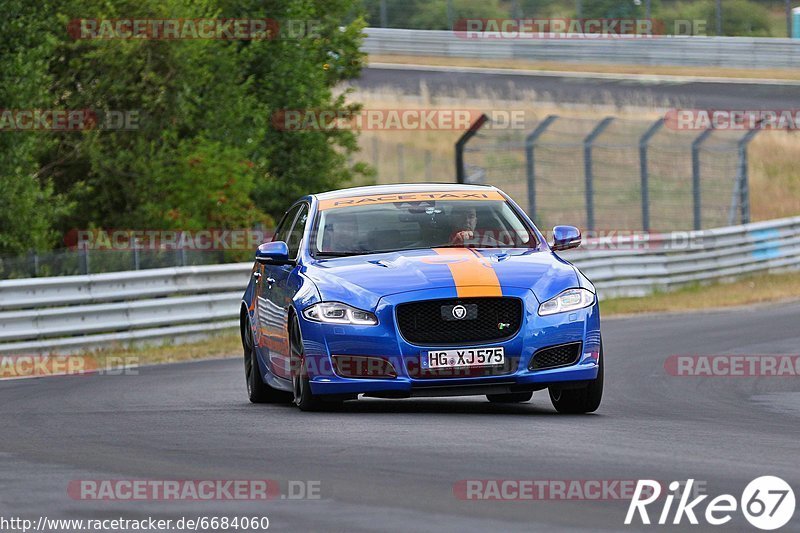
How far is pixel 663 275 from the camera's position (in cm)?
2706

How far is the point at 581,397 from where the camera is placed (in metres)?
10.2

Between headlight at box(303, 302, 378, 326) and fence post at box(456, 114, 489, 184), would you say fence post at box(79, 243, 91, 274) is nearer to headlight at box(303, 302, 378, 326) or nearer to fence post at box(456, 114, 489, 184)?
fence post at box(456, 114, 489, 184)

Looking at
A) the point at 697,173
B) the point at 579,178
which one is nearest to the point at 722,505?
the point at 697,173

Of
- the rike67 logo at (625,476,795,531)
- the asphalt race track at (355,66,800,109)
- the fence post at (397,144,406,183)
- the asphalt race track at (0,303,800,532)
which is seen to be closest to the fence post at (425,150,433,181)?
the fence post at (397,144,406,183)

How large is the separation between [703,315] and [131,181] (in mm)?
9489

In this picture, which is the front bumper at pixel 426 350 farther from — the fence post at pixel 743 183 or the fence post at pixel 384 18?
the fence post at pixel 384 18

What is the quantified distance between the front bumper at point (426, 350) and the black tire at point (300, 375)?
0.11 metres

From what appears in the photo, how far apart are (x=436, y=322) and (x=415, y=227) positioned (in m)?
1.35

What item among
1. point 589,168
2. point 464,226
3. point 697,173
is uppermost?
point 464,226

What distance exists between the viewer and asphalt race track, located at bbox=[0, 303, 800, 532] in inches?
250

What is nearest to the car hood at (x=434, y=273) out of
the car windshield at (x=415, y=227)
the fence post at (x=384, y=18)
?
the car windshield at (x=415, y=227)

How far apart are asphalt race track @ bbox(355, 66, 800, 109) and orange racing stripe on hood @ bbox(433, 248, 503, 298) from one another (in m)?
33.8

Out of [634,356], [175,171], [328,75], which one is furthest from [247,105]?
[634,356]

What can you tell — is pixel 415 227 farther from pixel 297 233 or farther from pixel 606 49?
pixel 606 49
